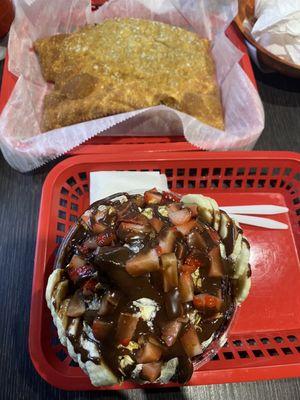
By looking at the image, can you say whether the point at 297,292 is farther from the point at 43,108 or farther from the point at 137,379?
the point at 43,108

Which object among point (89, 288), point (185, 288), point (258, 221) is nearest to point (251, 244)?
point (258, 221)

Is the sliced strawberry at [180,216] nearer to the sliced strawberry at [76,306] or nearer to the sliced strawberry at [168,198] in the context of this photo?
the sliced strawberry at [168,198]

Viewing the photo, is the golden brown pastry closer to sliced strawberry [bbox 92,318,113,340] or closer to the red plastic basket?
the red plastic basket

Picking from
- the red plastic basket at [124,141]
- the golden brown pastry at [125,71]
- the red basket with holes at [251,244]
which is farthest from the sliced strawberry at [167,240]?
the golden brown pastry at [125,71]

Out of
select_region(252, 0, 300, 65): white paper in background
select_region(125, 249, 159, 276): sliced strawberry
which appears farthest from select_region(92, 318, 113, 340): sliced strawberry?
select_region(252, 0, 300, 65): white paper in background

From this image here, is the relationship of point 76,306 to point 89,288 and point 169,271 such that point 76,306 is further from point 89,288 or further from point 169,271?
point 169,271

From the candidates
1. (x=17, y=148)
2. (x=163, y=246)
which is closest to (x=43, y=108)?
(x=17, y=148)
